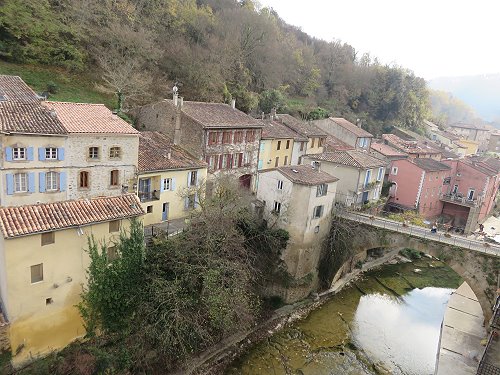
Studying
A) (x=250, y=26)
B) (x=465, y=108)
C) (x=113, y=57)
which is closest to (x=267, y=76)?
(x=250, y=26)

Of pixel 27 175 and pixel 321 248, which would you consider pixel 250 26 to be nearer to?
pixel 321 248

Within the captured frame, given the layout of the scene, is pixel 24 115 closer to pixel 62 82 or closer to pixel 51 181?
pixel 51 181

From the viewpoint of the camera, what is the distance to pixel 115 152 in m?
24.3

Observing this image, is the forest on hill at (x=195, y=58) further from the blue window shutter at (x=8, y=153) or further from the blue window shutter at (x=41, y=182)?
the blue window shutter at (x=8, y=153)

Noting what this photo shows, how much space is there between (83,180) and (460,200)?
144 ft

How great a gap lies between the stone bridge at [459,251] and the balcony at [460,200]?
23.4m

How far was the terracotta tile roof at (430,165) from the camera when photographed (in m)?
43.4

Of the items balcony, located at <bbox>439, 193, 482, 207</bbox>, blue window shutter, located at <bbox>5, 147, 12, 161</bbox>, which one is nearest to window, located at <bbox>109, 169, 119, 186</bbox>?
blue window shutter, located at <bbox>5, 147, 12, 161</bbox>

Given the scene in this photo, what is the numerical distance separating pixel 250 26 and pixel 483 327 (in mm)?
52233

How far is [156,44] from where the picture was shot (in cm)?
4638

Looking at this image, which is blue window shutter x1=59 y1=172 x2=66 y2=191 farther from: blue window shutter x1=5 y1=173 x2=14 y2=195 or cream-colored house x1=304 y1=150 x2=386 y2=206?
cream-colored house x1=304 y1=150 x2=386 y2=206

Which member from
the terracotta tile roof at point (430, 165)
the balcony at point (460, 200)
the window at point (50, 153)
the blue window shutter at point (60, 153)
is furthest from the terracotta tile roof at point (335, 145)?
the window at point (50, 153)

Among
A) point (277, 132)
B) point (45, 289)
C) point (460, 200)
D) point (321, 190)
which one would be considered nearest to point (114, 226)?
point (45, 289)

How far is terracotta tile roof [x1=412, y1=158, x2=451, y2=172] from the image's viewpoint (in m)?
43.4
